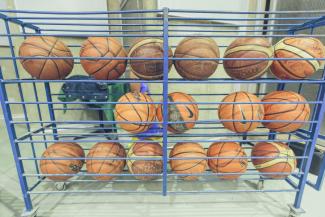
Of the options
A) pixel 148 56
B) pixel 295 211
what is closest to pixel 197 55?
pixel 148 56

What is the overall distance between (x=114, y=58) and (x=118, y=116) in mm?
333

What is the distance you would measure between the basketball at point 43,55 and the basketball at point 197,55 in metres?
0.69

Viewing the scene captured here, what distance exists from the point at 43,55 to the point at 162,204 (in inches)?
45.9

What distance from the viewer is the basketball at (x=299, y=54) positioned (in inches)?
41.7

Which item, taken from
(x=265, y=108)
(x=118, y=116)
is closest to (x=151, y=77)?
(x=118, y=116)

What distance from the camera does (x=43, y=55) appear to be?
1.06m

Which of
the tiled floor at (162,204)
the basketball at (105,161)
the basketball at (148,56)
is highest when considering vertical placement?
the basketball at (148,56)

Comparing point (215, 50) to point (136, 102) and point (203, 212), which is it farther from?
point (203, 212)

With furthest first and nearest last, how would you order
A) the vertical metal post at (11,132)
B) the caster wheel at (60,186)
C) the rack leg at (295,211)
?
1. the caster wheel at (60,186)
2. the rack leg at (295,211)
3. the vertical metal post at (11,132)

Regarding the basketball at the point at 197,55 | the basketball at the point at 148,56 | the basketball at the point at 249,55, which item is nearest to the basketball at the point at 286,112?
the basketball at the point at 249,55

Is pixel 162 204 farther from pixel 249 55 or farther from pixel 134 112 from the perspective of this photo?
pixel 249 55

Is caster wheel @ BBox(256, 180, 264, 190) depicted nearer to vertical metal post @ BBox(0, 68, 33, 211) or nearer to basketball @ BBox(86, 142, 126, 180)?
basketball @ BBox(86, 142, 126, 180)

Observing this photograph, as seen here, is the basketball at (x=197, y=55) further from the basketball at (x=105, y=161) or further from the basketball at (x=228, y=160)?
the basketball at (x=105, y=161)

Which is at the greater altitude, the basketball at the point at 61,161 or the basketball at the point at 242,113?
the basketball at the point at 242,113
